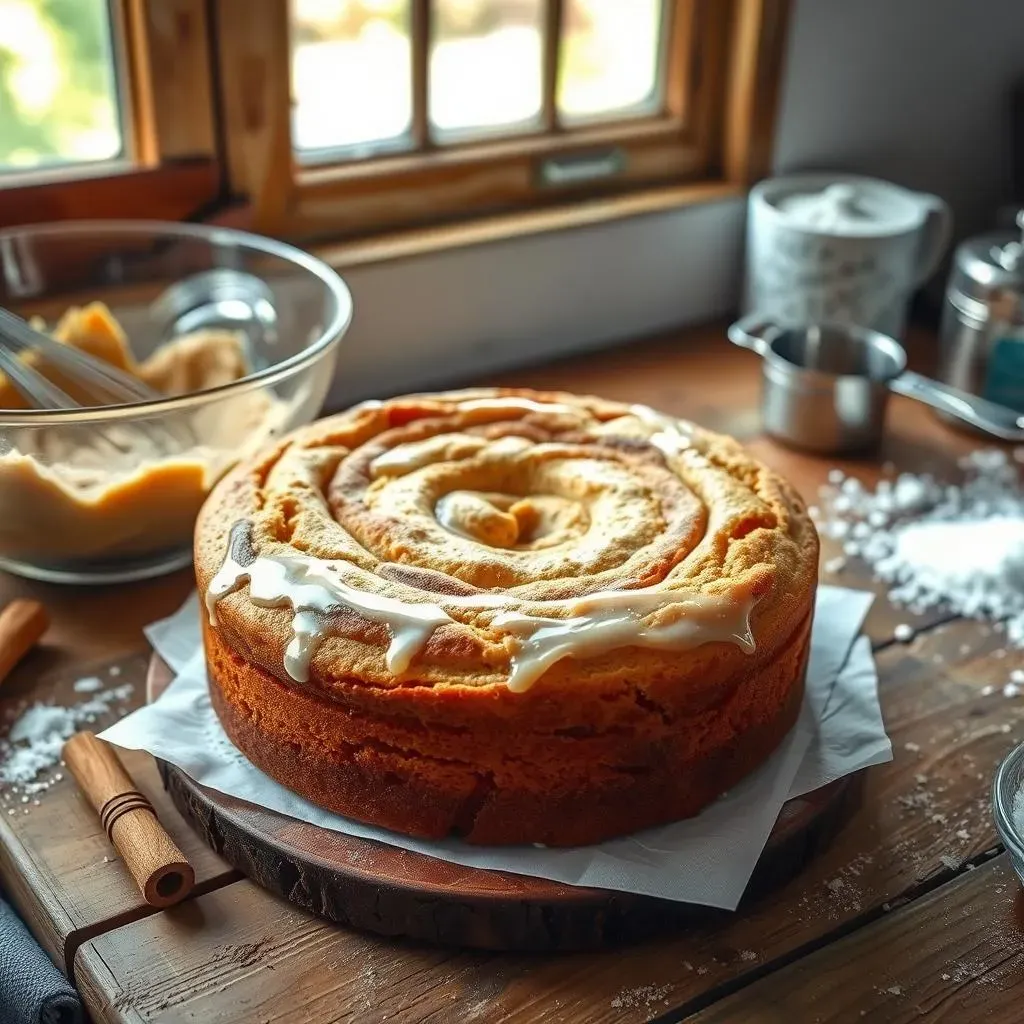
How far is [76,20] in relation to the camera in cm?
111

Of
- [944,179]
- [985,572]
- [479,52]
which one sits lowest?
[985,572]

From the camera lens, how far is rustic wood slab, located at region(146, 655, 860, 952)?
0.70 meters

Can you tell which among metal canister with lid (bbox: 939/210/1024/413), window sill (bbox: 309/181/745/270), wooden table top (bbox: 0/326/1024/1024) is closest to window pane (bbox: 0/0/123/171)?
window sill (bbox: 309/181/745/270)

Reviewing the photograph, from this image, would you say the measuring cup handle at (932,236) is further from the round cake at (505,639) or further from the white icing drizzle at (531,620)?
the white icing drizzle at (531,620)

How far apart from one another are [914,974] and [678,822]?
0.50 feet

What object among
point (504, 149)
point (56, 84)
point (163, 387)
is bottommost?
point (163, 387)

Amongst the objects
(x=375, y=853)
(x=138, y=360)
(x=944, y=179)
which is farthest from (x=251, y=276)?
(x=944, y=179)

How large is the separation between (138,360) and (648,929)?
73cm

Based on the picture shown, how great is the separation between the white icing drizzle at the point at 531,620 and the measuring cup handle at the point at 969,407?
59 cm

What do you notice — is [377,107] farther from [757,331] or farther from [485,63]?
[757,331]

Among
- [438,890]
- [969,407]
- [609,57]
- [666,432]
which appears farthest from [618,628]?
[609,57]

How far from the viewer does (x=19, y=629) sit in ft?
3.04

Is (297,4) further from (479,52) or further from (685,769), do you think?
(685,769)

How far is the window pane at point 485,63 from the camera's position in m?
1.29
